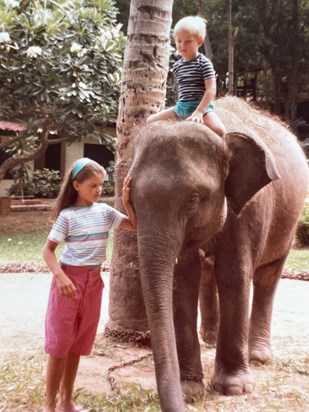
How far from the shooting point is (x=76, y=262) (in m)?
3.40

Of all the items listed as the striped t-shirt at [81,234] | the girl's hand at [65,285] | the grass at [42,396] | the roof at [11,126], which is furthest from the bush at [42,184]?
the girl's hand at [65,285]

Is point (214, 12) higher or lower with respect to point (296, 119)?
higher

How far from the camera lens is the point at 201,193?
3.29 m

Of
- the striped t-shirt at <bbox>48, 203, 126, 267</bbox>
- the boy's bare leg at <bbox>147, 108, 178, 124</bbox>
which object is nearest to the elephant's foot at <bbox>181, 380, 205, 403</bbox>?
the striped t-shirt at <bbox>48, 203, 126, 267</bbox>

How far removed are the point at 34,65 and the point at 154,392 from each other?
9931 millimetres

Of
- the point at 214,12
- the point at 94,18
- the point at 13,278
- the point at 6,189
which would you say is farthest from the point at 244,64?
the point at 13,278

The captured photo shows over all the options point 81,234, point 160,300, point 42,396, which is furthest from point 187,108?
point 42,396

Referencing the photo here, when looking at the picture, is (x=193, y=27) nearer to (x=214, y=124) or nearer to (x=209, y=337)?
(x=214, y=124)

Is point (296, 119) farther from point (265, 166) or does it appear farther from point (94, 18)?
point (265, 166)

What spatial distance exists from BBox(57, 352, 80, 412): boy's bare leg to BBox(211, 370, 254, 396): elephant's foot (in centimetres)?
107

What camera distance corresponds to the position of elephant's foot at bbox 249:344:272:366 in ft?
16.1

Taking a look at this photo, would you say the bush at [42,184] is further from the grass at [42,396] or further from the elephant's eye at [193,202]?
the elephant's eye at [193,202]

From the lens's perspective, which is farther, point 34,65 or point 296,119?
point 296,119

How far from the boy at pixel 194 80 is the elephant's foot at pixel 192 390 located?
1.70m
